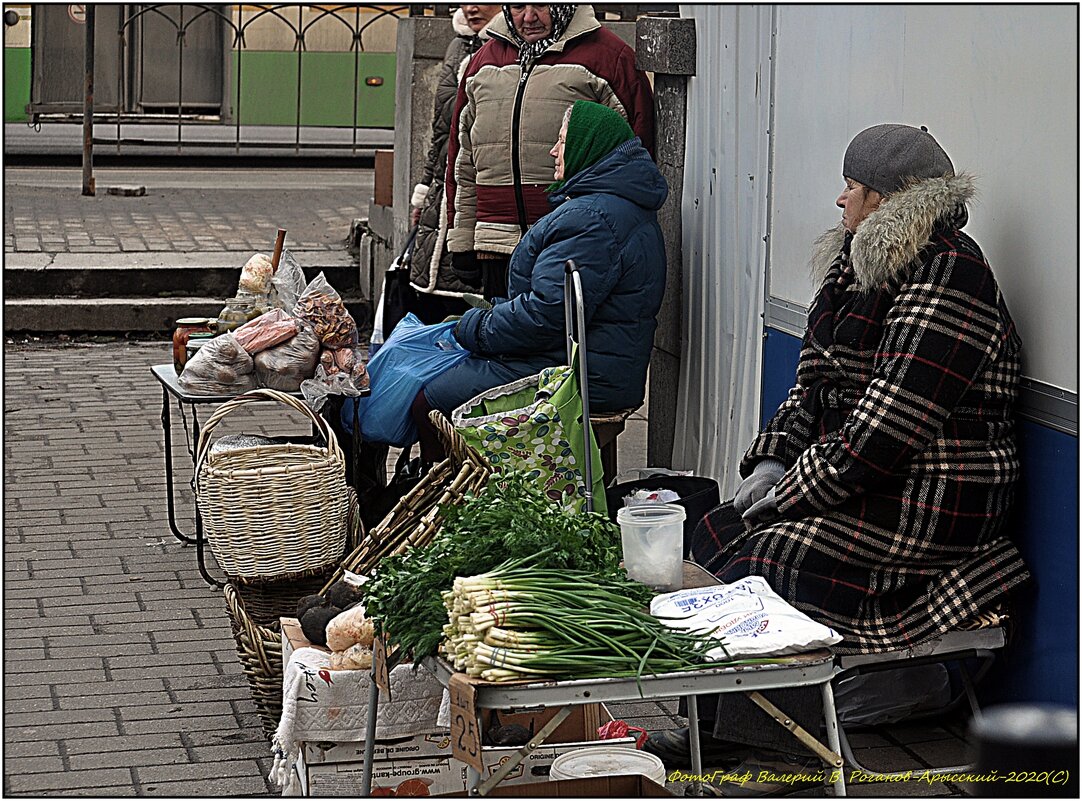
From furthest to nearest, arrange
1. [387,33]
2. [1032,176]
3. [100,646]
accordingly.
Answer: [387,33] < [100,646] < [1032,176]

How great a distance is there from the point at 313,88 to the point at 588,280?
40.3ft

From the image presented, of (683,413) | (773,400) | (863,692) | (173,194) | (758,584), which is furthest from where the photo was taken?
(173,194)

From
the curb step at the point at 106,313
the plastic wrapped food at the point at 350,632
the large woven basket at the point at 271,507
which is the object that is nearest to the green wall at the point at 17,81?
the curb step at the point at 106,313

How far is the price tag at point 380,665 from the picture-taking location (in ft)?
9.59

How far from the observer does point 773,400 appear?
4988 mm

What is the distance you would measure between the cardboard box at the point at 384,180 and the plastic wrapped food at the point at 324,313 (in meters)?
5.17

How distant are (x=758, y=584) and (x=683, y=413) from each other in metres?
2.95

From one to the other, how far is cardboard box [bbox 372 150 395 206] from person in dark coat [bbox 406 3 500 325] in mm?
2860

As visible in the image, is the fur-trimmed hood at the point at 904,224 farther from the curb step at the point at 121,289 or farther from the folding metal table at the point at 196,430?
the curb step at the point at 121,289

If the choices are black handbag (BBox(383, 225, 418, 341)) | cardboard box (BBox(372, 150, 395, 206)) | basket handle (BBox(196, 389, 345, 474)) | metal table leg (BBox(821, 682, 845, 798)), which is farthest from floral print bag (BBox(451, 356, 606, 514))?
cardboard box (BBox(372, 150, 395, 206))

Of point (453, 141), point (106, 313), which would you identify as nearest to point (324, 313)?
point (453, 141)

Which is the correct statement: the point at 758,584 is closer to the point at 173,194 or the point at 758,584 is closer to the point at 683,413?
the point at 683,413

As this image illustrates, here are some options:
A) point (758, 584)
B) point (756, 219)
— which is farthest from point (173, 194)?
point (758, 584)

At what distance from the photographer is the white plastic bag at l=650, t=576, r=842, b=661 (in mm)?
2645
